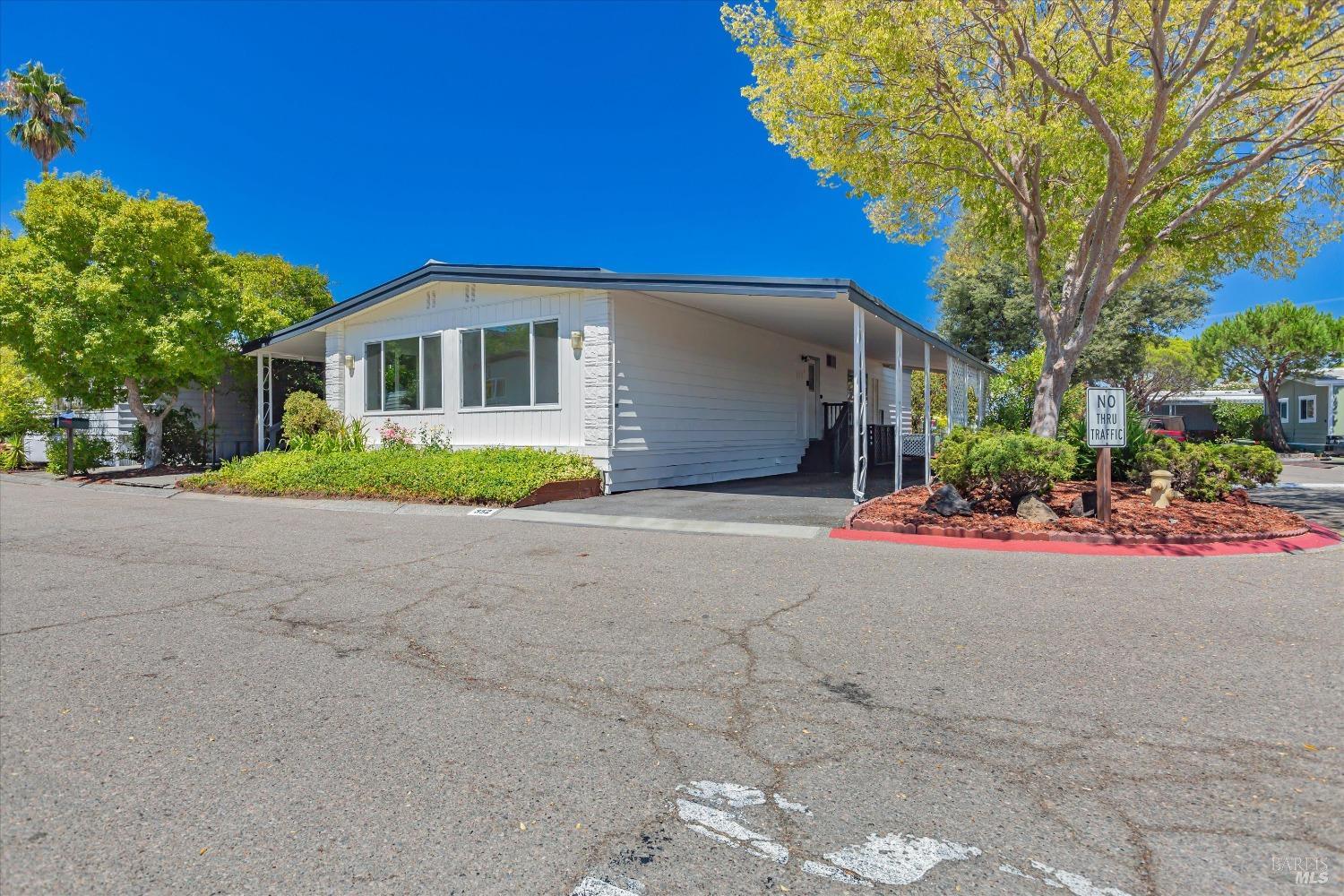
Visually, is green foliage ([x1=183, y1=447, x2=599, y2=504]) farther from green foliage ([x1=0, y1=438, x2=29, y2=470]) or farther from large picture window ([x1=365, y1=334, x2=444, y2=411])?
green foliage ([x1=0, y1=438, x2=29, y2=470])

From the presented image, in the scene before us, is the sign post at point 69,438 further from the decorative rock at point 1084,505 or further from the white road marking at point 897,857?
the white road marking at point 897,857

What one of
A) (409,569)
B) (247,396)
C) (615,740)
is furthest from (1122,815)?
(247,396)

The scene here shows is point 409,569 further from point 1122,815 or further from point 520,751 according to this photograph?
point 1122,815

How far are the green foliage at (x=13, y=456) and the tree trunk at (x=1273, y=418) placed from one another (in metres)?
39.9

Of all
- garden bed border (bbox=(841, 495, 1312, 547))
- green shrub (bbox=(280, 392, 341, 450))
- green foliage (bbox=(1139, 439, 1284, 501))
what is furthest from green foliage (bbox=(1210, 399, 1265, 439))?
green shrub (bbox=(280, 392, 341, 450))

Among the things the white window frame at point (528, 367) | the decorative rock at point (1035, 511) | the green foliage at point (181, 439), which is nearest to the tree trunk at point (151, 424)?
the green foliage at point (181, 439)

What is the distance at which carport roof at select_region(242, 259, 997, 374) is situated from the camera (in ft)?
30.9

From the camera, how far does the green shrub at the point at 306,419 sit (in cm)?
1470

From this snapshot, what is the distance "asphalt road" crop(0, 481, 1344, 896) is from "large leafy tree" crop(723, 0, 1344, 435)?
5.84 meters

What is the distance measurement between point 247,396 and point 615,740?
20725 mm

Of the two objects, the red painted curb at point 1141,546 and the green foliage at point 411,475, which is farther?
the green foliage at point 411,475

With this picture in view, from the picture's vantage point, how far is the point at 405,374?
570 inches

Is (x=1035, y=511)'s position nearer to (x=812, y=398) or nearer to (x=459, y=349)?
(x=459, y=349)

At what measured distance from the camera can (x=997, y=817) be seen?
232 centimetres
